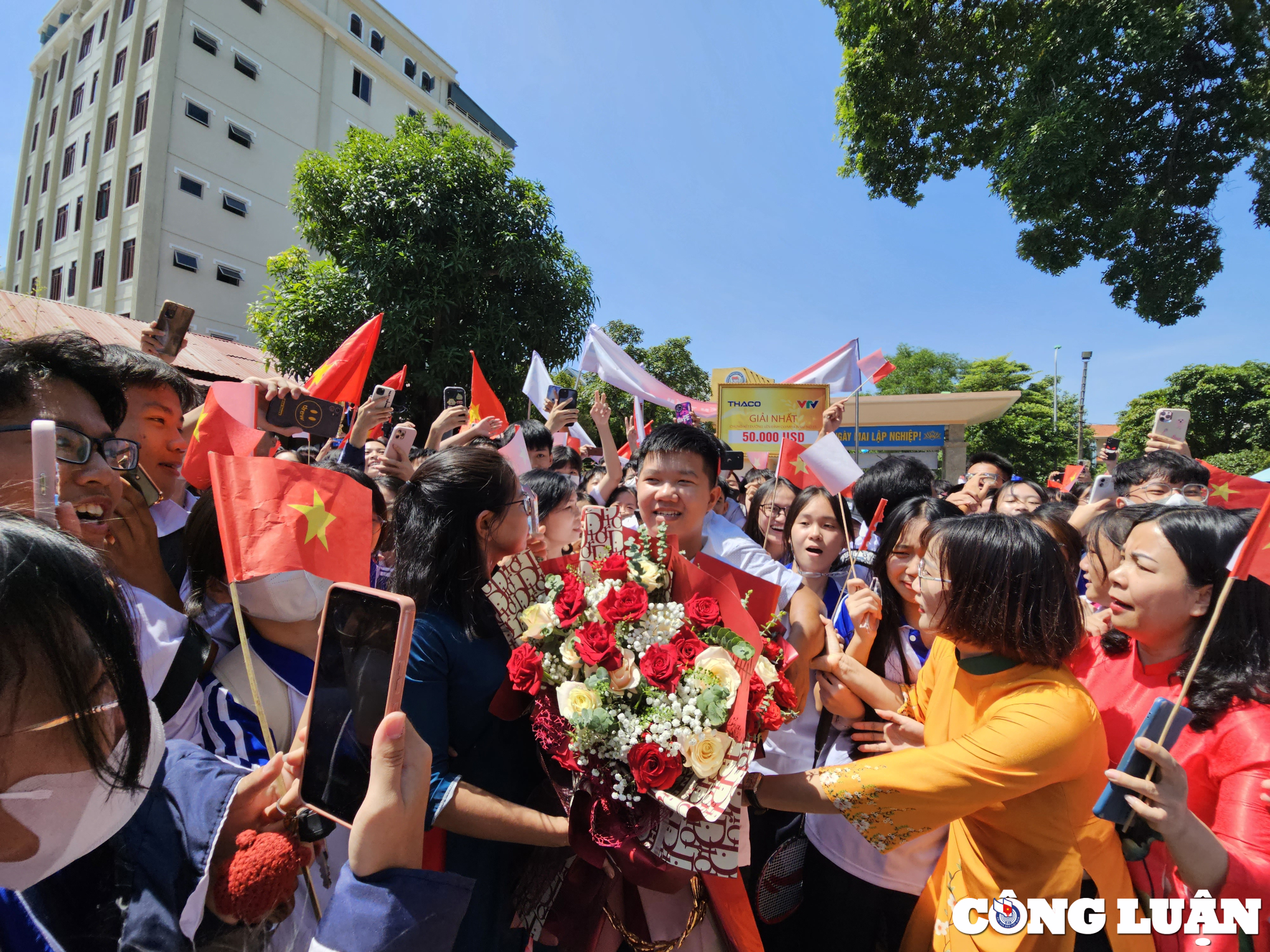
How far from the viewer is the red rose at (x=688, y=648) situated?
1.47 metres

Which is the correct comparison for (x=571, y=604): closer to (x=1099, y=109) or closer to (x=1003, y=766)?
(x=1003, y=766)

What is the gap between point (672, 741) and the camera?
1382 millimetres

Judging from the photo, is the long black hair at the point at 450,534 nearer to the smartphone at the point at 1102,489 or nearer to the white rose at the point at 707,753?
the white rose at the point at 707,753

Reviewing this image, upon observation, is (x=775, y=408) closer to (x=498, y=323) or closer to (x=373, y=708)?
(x=373, y=708)

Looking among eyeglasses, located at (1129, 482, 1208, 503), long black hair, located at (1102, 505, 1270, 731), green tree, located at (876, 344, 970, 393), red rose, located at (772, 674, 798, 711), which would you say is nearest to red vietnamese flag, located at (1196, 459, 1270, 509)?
eyeglasses, located at (1129, 482, 1208, 503)

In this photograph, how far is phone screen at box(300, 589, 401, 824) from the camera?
1.17 m

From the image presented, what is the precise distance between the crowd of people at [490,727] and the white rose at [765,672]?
203 millimetres

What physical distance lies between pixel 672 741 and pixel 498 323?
12422 millimetres

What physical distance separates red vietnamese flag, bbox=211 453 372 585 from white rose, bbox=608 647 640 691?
2.69 ft

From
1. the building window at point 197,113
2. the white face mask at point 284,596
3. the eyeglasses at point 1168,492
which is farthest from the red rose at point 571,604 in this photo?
the building window at point 197,113

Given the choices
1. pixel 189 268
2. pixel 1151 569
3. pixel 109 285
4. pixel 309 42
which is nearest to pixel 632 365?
pixel 1151 569

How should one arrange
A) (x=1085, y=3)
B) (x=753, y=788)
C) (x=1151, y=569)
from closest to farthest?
(x=753, y=788), (x=1151, y=569), (x=1085, y=3)

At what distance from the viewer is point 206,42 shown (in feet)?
67.1

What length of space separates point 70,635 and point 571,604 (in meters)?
0.94
